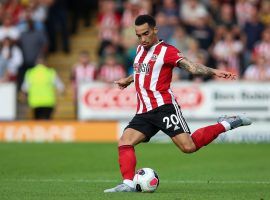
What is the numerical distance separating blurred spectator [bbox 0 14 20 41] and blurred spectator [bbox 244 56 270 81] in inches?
260

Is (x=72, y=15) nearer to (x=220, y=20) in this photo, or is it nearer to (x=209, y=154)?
(x=220, y=20)

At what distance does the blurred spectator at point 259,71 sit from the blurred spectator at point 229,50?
0.91m

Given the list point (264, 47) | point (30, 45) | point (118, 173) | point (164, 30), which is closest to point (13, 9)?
point (30, 45)

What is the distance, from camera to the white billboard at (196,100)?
21891 mm

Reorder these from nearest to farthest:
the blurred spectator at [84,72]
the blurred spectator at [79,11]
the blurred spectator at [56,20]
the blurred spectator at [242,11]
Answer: the blurred spectator at [84,72] < the blurred spectator at [242,11] < the blurred spectator at [56,20] < the blurred spectator at [79,11]

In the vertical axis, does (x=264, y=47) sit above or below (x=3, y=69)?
above

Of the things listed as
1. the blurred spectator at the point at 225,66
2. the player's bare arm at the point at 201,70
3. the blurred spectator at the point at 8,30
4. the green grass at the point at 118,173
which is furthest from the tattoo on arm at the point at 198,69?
the blurred spectator at the point at 8,30

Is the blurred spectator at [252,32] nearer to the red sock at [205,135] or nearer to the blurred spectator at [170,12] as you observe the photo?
the blurred spectator at [170,12]

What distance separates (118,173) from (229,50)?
972 centimetres

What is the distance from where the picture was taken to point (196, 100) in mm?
22203

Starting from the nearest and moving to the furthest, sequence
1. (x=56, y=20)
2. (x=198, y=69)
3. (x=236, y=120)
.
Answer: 1. (x=198, y=69)
2. (x=236, y=120)
3. (x=56, y=20)

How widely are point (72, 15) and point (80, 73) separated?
15.4 ft

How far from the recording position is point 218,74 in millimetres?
10797

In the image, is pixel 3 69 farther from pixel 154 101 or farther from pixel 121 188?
pixel 121 188
